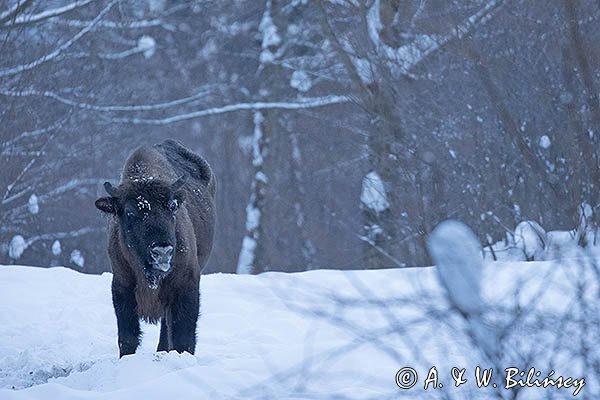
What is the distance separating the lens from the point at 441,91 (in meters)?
14.7

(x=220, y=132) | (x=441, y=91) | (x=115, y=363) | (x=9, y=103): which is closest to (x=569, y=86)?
(x=115, y=363)

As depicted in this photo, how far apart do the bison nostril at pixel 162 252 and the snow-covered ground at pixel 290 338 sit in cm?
60

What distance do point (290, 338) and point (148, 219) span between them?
180cm

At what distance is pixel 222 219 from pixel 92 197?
349 cm

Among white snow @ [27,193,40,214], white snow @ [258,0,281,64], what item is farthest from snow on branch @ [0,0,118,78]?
white snow @ [27,193,40,214]

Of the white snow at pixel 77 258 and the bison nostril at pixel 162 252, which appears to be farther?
the white snow at pixel 77 258

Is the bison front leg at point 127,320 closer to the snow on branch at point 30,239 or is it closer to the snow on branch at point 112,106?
the snow on branch at point 112,106

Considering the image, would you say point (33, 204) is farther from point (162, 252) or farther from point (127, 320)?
point (162, 252)

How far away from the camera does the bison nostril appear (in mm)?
7152

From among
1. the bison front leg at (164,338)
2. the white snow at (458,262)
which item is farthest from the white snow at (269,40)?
the white snow at (458,262)

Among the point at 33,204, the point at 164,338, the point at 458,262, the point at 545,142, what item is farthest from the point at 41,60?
the point at 458,262

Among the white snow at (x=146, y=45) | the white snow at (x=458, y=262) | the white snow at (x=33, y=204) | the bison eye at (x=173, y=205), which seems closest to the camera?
the white snow at (x=458, y=262)

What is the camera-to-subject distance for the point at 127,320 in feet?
25.4

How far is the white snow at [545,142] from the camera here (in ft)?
32.8
